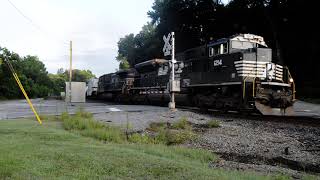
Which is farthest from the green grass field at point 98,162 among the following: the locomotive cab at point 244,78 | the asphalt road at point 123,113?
the locomotive cab at point 244,78

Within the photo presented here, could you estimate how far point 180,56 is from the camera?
80.1 feet

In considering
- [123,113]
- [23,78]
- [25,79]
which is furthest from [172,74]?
[25,79]

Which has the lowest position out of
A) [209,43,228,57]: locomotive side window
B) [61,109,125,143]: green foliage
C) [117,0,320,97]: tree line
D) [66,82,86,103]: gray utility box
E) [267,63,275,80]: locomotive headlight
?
[61,109,125,143]: green foliage

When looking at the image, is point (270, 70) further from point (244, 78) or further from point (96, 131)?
point (96, 131)

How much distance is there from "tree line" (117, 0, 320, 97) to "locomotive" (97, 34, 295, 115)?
555 inches

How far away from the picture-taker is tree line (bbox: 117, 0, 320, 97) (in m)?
36.7

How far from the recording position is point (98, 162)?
6.70 metres

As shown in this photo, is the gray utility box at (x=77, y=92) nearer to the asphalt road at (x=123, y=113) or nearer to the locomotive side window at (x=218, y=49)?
the asphalt road at (x=123, y=113)

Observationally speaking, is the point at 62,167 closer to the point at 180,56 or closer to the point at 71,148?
the point at 71,148

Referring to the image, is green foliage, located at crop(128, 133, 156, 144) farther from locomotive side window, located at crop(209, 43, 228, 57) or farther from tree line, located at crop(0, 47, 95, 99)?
tree line, located at crop(0, 47, 95, 99)

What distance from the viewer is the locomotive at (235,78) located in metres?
17.6

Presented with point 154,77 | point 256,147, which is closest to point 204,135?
point 256,147

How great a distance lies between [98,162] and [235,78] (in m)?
12.7

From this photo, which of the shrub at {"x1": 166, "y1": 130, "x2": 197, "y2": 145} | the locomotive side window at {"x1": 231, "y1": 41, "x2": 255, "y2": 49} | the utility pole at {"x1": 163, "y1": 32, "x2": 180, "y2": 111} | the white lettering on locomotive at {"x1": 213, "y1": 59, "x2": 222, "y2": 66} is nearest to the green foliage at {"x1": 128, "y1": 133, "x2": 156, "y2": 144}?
the shrub at {"x1": 166, "y1": 130, "x2": 197, "y2": 145}
